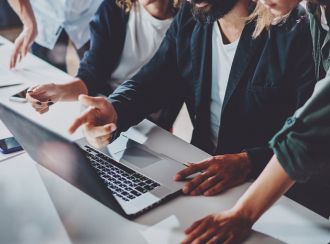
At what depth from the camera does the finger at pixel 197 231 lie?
0.81 metres

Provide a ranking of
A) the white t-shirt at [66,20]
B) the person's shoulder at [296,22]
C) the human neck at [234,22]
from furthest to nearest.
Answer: the white t-shirt at [66,20]
the human neck at [234,22]
the person's shoulder at [296,22]

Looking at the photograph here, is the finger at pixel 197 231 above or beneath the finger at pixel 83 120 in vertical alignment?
beneath

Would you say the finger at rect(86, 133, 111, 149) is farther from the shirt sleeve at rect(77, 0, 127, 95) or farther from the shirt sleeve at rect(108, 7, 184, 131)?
the shirt sleeve at rect(77, 0, 127, 95)

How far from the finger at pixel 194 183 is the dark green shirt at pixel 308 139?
10.1 inches

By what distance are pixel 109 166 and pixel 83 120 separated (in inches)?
5.2

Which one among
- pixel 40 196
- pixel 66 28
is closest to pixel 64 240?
pixel 40 196

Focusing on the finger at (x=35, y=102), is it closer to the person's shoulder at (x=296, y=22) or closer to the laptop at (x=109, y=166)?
the laptop at (x=109, y=166)

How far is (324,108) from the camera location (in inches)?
27.1

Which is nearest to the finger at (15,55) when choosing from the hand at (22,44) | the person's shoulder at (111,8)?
the hand at (22,44)

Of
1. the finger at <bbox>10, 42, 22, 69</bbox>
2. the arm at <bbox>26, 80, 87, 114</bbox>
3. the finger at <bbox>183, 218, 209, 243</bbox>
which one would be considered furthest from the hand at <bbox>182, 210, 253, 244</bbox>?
the finger at <bbox>10, 42, 22, 69</bbox>

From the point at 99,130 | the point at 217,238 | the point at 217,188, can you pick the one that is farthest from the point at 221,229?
the point at 99,130

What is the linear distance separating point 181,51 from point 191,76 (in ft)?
0.29

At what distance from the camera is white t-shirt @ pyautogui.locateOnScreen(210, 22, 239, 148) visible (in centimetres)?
128

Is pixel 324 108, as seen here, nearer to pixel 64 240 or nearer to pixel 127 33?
pixel 64 240
